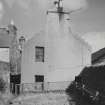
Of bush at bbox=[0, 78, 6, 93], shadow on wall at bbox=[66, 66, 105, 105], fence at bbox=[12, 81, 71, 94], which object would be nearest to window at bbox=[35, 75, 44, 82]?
fence at bbox=[12, 81, 71, 94]

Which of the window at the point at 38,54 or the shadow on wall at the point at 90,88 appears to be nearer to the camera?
the shadow on wall at the point at 90,88

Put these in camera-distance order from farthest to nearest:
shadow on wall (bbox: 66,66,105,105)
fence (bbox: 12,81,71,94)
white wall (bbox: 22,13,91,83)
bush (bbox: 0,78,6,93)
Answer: bush (bbox: 0,78,6,93) → white wall (bbox: 22,13,91,83) → fence (bbox: 12,81,71,94) → shadow on wall (bbox: 66,66,105,105)

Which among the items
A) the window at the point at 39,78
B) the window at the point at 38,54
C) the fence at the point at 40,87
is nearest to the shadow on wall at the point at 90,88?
the fence at the point at 40,87

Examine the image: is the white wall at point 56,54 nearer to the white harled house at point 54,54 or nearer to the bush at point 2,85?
the white harled house at point 54,54

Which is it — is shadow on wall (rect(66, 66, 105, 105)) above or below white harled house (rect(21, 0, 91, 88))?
below

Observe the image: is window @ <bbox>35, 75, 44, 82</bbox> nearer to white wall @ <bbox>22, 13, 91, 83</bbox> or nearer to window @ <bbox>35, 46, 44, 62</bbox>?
white wall @ <bbox>22, 13, 91, 83</bbox>

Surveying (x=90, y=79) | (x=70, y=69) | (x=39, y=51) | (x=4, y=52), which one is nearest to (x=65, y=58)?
(x=70, y=69)

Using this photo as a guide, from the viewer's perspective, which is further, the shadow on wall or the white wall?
the white wall

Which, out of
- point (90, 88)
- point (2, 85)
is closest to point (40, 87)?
point (2, 85)

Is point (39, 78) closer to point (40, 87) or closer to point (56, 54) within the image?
point (40, 87)

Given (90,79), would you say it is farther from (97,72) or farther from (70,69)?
(70,69)

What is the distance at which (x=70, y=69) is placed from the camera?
23.8 metres

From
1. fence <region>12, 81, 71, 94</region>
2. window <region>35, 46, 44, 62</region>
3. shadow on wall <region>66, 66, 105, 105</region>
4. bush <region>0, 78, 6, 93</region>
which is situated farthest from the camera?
bush <region>0, 78, 6, 93</region>

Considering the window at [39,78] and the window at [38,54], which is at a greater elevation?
the window at [38,54]
